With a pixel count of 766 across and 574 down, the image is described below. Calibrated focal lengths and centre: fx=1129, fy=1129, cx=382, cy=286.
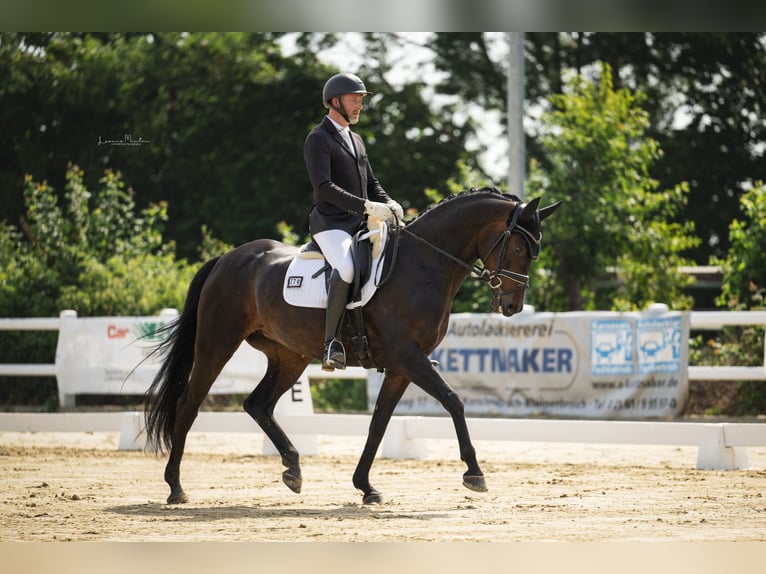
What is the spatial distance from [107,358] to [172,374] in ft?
15.7

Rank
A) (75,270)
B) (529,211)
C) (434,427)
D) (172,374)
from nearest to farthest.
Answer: (529,211) < (172,374) < (434,427) < (75,270)

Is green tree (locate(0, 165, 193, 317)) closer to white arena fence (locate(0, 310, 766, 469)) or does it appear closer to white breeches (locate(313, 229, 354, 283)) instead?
white arena fence (locate(0, 310, 766, 469))

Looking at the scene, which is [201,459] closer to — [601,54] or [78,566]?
[78,566]

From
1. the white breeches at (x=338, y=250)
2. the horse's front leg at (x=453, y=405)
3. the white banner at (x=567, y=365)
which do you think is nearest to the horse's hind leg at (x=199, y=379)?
the white breeches at (x=338, y=250)

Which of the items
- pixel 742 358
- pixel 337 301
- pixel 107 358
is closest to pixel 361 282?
pixel 337 301

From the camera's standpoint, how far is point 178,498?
7332mm

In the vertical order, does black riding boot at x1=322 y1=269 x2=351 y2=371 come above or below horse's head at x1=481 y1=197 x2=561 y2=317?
below

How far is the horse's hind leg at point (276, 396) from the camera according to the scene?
744 centimetres

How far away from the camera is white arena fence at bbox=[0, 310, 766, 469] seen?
8711 mm

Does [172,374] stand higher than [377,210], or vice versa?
[377,210]

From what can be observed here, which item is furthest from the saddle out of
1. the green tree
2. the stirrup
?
the green tree

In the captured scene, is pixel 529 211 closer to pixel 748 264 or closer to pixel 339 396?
pixel 748 264

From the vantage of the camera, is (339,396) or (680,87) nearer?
(339,396)

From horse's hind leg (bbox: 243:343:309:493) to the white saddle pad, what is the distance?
0.70 metres
